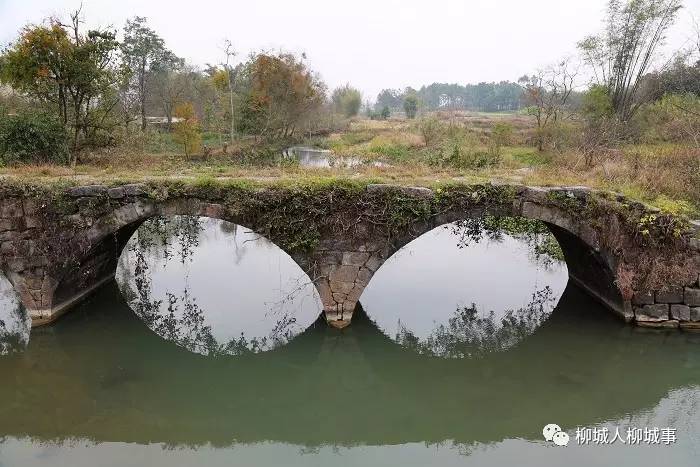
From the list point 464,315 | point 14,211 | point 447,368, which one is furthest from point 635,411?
point 14,211

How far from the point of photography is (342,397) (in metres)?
8.20

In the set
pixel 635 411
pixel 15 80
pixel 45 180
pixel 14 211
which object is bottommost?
pixel 635 411

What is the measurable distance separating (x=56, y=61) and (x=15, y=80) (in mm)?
1440

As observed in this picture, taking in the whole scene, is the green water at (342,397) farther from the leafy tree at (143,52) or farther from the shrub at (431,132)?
the leafy tree at (143,52)

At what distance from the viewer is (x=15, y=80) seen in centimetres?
1461

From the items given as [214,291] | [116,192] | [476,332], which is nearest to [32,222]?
[116,192]

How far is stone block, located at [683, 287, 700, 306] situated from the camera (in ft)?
31.2

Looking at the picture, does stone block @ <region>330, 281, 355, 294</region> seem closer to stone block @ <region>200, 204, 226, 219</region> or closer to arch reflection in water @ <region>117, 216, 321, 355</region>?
arch reflection in water @ <region>117, 216, 321, 355</region>

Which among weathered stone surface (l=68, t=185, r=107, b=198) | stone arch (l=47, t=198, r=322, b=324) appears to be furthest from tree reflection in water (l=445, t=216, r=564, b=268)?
weathered stone surface (l=68, t=185, r=107, b=198)

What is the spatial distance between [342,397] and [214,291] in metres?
5.36

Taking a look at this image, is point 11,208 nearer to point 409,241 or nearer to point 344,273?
point 344,273

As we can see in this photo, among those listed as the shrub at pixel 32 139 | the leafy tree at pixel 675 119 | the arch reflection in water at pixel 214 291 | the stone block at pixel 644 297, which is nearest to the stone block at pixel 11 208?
the arch reflection in water at pixel 214 291

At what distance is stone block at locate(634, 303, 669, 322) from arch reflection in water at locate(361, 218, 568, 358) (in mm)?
1913

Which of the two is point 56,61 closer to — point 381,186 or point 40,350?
point 40,350
